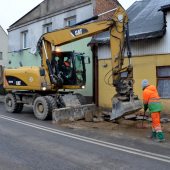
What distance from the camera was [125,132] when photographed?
707 cm

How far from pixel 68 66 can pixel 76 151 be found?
16.8 ft

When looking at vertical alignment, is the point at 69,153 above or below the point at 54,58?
below

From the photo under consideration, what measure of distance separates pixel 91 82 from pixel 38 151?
8122 mm

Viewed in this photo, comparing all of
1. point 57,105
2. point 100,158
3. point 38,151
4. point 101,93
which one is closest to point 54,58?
point 57,105

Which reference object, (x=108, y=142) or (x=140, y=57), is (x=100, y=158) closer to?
(x=108, y=142)

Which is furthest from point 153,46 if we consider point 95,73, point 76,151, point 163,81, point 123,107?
point 76,151

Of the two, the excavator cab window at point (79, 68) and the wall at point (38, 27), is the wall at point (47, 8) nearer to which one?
the wall at point (38, 27)

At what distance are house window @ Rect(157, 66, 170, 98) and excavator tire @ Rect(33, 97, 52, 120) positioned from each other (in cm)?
546

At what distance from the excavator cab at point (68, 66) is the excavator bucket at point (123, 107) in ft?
9.80

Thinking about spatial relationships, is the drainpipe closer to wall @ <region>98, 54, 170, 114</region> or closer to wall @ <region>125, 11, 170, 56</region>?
wall @ <region>98, 54, 170, 114</region>

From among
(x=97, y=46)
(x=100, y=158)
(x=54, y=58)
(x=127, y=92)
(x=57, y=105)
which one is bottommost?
(x=100, y=158)

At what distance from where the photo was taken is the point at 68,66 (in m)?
9.52

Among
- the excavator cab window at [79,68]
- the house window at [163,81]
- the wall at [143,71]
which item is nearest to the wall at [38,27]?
the wall at [143,71]

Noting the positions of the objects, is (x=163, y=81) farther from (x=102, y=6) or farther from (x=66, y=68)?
(x=102, y=6)
